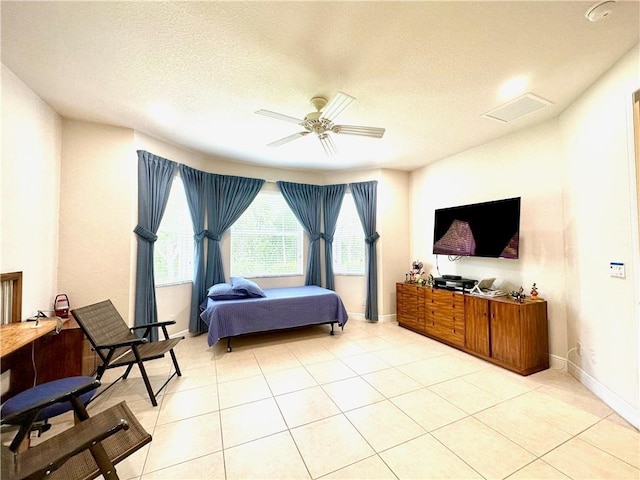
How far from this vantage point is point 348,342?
3.73m

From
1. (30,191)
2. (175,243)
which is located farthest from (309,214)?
(30,191)

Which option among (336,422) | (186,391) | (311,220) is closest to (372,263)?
(311,220)

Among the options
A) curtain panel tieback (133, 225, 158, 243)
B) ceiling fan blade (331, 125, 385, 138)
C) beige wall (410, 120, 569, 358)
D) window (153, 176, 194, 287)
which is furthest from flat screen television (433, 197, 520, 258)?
curtain panel tieback (133, 225, 158, 243)

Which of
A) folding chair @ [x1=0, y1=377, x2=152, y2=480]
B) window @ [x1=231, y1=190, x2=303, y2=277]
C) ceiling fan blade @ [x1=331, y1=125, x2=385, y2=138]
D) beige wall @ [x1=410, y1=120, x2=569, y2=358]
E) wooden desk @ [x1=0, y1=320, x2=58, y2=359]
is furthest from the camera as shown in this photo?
window @ [x1=231, y1=190, x2=303, y2=277]

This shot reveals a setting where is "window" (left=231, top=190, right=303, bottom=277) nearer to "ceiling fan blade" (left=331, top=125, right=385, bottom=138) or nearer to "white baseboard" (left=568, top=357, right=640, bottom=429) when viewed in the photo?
"ceiling fan blade" (left=331, top=125, right=385, bottom=138)

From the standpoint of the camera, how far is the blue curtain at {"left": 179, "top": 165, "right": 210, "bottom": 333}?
12.9 ft

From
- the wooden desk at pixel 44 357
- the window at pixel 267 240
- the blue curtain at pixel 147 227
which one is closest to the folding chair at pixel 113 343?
the wooden desk at pixel 44 357

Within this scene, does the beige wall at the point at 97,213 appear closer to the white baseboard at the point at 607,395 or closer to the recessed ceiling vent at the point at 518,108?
the recessed ceiling vent at the point at 518,108

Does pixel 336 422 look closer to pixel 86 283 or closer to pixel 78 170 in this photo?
pixel 86 283

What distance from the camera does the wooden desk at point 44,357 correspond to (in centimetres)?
208

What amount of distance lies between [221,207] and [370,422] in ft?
11.8

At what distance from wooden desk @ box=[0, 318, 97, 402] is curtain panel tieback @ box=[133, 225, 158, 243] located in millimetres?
1152

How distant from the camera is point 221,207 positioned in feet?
14.1

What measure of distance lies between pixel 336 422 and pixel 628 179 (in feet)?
9.43
